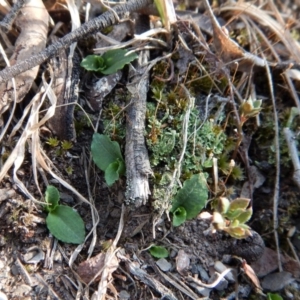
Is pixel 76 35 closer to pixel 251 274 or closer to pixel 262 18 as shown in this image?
pixel 262 18

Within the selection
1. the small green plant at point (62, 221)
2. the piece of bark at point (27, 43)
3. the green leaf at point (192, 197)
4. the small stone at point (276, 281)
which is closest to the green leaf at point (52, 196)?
the small green plant at point (62, 221)

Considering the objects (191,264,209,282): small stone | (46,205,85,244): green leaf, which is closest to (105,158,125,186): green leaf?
(46,205,85,244): green leaf

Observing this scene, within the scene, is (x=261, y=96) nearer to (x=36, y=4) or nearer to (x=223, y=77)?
(x=223, y=77)

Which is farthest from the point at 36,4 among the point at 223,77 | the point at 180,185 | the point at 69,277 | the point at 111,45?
the point at 69,277

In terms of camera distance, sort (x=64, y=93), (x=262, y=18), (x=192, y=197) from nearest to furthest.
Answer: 1. (x=192, y=197)
2. (x=64, y=93)
3. (x=262, y=18)

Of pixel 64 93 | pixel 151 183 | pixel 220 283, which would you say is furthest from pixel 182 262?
pixel 64 93

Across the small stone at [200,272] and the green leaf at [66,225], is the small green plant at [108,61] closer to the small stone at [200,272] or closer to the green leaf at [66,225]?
the green leaf at [66,225]
